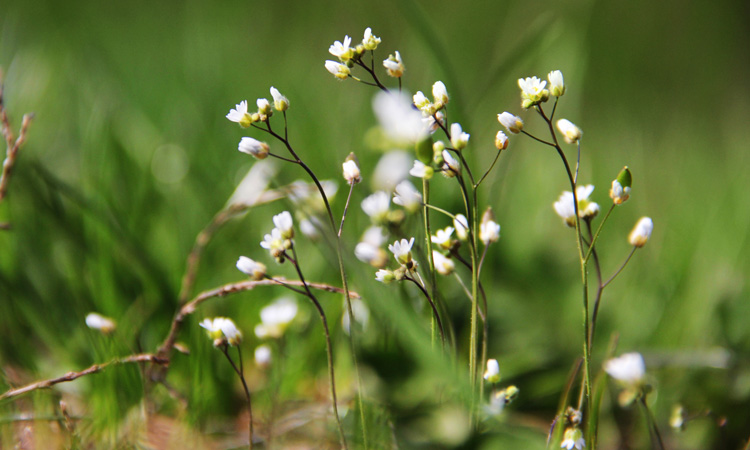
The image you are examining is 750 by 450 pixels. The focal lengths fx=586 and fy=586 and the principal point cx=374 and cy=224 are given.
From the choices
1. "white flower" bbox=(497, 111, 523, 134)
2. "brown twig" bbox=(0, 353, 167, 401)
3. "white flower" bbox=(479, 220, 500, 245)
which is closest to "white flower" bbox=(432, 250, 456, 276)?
"white flower" bbox=(479, 220, 500, 245)

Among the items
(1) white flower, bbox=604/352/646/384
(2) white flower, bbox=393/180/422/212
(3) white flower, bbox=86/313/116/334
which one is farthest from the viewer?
(3) white flower, bbox=86/313/116/334

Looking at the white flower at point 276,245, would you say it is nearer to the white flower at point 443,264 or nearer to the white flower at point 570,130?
the white flower at point 443,264

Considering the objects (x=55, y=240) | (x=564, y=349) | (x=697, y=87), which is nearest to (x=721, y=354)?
(x=564, y=349)

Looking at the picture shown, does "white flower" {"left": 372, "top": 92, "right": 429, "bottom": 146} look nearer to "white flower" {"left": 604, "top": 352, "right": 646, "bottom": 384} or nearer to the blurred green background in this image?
the blurred green background

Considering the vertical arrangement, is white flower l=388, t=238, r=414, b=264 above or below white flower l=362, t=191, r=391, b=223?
below

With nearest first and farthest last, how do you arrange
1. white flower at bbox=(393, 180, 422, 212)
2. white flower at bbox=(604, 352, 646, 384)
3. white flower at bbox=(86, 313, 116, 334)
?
white flower at bbox=(604, 352, 646, 384), white flower at bbox=(393, 180, 422, 212), white flower at bbox=(86, 313, 116, 334)

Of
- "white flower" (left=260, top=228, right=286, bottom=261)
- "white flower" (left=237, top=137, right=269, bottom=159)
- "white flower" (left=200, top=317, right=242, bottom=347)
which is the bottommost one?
"white flower" (left=200, top=317, right=242, bottom=347)

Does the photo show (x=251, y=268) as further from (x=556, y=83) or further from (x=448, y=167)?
(x=556, y=83)

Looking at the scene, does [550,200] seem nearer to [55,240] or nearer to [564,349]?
[564,349]

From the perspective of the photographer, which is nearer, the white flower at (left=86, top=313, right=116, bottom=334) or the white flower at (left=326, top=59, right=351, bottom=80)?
the white flower at (left=326, top=59, right=351, bottom=80)
